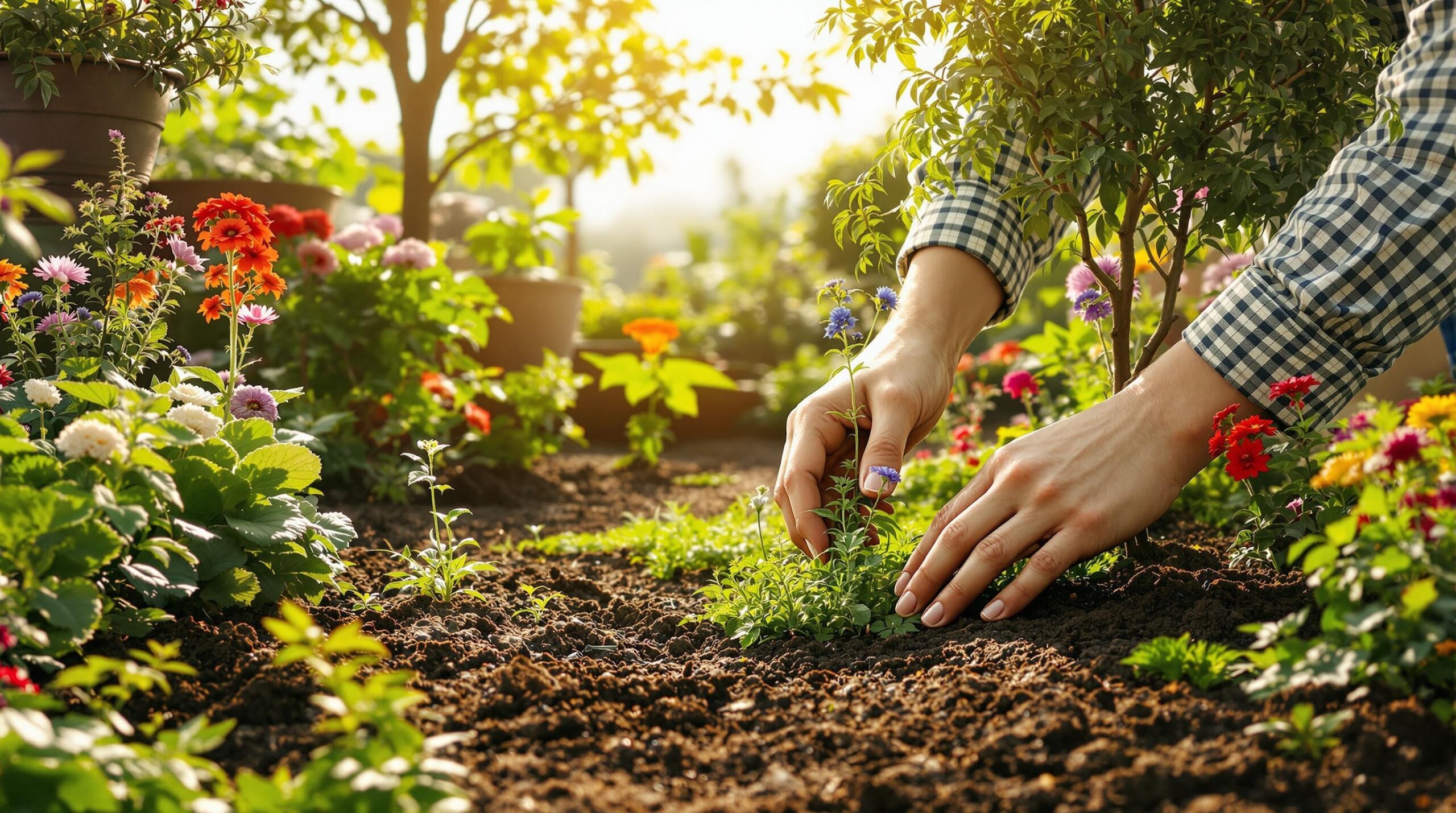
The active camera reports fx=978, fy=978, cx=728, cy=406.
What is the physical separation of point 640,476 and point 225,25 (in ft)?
10.3

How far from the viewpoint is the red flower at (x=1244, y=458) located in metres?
1.67

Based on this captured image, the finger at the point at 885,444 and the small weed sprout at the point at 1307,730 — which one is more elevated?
the finger at the point at 885,444

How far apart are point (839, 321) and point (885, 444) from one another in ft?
0.86

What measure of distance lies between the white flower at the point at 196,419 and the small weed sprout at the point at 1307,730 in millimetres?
1684

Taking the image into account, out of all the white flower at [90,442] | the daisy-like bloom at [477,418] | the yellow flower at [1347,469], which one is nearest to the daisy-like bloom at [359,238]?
the daisy-like bloom at [477,418]

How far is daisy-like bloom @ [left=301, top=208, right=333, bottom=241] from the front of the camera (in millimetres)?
3926

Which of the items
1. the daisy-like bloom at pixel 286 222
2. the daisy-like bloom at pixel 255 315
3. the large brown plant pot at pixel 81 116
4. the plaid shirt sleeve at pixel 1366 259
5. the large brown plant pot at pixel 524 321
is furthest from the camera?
the large brown plant pot at pixel 524 321

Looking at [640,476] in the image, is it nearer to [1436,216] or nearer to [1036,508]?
[1036,508]

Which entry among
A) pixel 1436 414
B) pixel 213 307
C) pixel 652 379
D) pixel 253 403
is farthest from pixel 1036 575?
pixel 652 379

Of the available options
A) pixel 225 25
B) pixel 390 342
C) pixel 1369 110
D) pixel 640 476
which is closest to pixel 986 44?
pixel 1369 110

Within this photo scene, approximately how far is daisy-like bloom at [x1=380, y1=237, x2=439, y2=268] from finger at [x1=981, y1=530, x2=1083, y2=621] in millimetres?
2891

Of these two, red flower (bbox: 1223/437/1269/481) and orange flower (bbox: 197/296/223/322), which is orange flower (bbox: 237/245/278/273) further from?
red flower (bbox: 1223/437/1269/481)

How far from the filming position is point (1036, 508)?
5.64ft

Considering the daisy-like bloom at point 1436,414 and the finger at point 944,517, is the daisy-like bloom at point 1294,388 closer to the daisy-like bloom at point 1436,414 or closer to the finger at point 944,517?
the daisy-like bloom at point 1436,414
